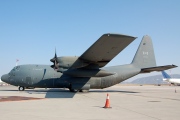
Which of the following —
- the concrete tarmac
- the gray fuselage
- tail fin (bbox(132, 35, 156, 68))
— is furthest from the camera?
tail fin (bbox(132, 35, 156, 68))

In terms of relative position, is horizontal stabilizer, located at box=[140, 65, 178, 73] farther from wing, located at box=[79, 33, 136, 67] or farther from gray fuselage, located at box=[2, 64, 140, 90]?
wing, located at box=[79, 33, 136, 67]

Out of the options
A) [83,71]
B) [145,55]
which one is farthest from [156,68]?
[83,71]

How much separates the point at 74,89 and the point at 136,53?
10.4m

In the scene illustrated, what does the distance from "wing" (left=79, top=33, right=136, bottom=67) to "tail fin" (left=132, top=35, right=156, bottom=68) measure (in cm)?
771

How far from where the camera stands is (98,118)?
27.0 feet

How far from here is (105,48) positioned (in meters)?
17.8

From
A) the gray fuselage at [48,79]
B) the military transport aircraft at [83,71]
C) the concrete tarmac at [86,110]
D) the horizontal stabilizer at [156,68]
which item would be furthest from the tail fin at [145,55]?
the concrete tarmac at [86,110]

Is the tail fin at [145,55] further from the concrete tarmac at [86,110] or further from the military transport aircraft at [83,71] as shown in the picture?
the concrete tarmac at [86,110]

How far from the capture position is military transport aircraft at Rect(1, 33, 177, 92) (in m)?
21.9

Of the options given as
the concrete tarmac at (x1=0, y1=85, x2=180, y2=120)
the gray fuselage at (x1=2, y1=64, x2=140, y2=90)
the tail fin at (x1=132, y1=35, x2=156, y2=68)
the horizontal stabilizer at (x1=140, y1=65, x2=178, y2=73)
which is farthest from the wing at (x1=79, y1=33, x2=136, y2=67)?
the tail fin at (x1=132, y1=35, x2=156, y2=68)

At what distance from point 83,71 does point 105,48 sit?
659cm

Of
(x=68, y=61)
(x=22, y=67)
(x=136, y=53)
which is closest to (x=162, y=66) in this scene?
(x=136, y=53)

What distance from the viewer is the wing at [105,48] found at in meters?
15.4

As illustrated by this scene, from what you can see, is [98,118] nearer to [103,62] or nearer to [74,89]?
[103,62]
